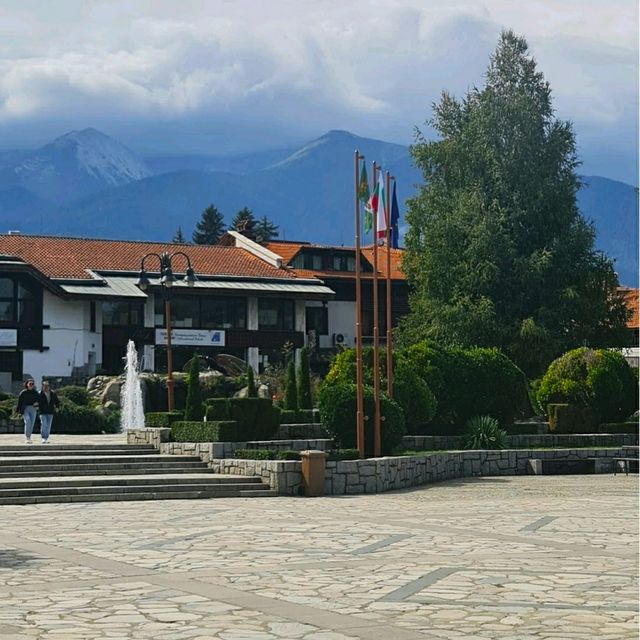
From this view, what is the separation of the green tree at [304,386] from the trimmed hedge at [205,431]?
372 inches

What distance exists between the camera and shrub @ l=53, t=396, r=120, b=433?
3872 cm

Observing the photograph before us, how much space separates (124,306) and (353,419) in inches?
1266

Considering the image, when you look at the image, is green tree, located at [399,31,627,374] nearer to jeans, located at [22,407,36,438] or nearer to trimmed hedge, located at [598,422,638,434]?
trimmed hedge, located at [598,422,638,434]

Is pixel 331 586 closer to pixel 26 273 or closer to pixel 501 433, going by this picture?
pixel 501 433

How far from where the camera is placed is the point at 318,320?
217 ft

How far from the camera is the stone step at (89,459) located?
26.1m

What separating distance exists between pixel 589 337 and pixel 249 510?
33.8 metres

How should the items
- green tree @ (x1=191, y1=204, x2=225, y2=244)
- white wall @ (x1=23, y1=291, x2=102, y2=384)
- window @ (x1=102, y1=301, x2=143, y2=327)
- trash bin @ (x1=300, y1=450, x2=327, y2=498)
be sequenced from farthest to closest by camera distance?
green tree @ (x1=191, y1=204, x2=225, y2=244), window @ (x1=102, y1=301, x2=143, y2=327), white wall @ (x1=23, y1=291, x2=102, y2=384), trash bin @ (x1=300, y1=450, x2=327, y2=498)

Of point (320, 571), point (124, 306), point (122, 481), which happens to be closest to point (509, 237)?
point (124, 306)

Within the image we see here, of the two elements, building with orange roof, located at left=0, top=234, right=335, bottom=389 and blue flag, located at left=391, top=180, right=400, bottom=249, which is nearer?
blue flag, located at left=391, top=180, right=400, bottom=249

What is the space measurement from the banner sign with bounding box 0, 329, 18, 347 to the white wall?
0.71 m

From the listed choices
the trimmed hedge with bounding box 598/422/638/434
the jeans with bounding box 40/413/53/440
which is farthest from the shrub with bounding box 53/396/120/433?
the trimmed hedge with bounding box 598/422/638/434

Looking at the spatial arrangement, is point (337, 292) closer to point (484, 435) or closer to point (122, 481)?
point (484, 435)

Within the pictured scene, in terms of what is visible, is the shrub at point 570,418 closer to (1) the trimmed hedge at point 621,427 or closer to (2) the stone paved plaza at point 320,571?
(1) the trimmed hedge at point 621,427
